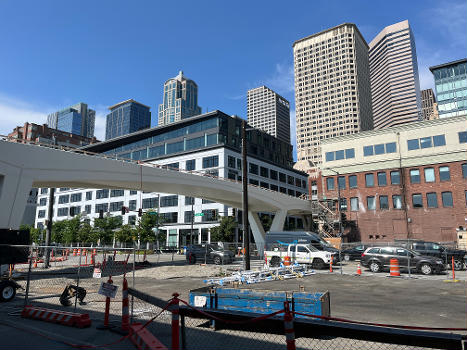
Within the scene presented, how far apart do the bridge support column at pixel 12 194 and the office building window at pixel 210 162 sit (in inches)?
1913

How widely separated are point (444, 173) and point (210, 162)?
4192cm

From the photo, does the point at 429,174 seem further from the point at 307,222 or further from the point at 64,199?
the point at 64,199

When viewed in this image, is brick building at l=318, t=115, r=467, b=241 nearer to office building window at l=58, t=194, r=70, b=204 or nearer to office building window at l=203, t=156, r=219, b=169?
office building window at l=203, t=156, r=219, b=169

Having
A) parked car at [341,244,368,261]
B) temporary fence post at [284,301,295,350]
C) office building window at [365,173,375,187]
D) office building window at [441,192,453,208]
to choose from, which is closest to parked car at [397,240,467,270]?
parked car at [341,244,368,261]

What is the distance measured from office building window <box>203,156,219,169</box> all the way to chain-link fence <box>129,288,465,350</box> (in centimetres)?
5870

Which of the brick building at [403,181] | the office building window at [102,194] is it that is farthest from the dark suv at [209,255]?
the office building window at [102,194]

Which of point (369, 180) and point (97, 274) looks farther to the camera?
point (369, 180)

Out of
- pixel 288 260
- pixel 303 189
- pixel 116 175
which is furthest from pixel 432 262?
pixel 303 189

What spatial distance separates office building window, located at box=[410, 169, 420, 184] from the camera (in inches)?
1783

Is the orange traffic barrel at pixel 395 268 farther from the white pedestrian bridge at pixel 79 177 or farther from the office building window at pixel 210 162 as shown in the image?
the office building window at pixel 210 162

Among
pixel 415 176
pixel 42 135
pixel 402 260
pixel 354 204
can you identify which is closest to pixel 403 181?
pixel 415 176

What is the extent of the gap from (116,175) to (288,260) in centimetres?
1609

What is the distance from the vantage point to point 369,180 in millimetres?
48406

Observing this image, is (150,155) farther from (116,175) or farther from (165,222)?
(116,175)
